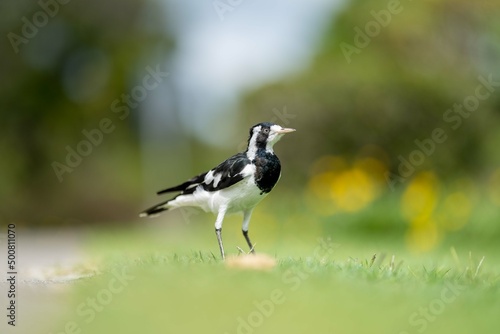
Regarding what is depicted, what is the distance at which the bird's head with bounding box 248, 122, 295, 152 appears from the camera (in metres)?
5.15

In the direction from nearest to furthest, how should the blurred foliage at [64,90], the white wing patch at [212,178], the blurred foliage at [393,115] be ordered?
the white wing patch at [212,178] → the blurred foliage at [393,115] → the blurred foliage at [64,90]

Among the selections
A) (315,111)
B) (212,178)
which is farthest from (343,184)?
(212,178)

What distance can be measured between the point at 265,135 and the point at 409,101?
1072 centimetres

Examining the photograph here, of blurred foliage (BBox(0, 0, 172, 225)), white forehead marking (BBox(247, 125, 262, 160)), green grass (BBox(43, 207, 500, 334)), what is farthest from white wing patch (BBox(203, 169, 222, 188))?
blurred foliage (BBox(0, 0, 172, 225))

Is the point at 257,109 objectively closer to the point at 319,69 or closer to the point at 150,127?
the point at 319,69

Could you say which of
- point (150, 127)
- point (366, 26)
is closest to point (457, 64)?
point (366, 26)

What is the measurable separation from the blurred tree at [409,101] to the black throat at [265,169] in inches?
390

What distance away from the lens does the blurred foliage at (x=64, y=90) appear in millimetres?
20844

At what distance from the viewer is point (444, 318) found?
371 centimetres

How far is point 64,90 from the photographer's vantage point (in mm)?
22547

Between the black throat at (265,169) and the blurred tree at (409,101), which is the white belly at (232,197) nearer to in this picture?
the black throat at (265,169)

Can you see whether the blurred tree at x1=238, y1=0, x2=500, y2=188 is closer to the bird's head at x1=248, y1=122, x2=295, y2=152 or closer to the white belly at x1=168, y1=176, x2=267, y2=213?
the white belly at x1=168, y1=176, x2=267, y2=213

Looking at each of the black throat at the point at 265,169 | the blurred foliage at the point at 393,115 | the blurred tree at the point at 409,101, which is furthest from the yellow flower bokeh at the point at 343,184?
the black throat at the point at 265,169

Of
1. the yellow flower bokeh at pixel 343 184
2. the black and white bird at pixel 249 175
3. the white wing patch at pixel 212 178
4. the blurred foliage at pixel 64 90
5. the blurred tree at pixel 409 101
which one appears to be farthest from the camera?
the blurred foliage at pixel 64 90
